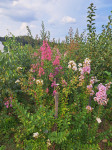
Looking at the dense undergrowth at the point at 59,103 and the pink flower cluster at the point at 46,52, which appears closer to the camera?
the dense undergrowth at the point at 59,103

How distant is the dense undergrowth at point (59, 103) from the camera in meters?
2.71

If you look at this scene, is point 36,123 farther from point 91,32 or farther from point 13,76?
point 91,32

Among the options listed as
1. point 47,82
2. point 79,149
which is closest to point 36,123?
point 79,149

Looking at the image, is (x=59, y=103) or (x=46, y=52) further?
(x=46, y=52)

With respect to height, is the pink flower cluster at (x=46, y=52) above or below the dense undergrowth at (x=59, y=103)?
above

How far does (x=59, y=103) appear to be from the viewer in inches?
144

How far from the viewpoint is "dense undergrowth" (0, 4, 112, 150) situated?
2.71 meters

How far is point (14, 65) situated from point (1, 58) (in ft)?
1.78

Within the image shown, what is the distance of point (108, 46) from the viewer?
14.2 ft

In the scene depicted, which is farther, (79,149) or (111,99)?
(111,99)

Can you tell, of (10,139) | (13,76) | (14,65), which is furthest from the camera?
(14,65)

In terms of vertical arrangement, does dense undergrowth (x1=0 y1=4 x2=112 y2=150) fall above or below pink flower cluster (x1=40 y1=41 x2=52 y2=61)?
below

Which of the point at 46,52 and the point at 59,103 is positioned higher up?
the point at 46,52

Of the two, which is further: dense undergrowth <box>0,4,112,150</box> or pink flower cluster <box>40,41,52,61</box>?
pink flower cluster <box>40,41,52,61</box>
